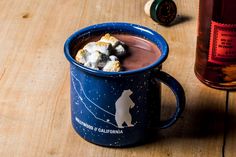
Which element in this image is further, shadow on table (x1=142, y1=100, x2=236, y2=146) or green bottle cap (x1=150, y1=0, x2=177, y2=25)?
green bottle cap (x1=150, y1=0, x2=177, y2=25)

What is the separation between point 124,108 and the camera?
723mm

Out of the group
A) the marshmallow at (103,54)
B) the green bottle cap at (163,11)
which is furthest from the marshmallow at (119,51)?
the green bottle cap at (163,11)

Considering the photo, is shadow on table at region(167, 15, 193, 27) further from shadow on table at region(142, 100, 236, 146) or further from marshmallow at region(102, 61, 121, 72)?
marshmallow at region(102, 61, 121, 72)

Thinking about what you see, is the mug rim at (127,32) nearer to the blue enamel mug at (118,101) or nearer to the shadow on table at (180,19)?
the blue enamel mug at (118,101)

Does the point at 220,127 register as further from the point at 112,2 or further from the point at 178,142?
the point at 112,2

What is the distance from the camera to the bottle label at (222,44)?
2.74 ft

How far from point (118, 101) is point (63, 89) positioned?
180 mm

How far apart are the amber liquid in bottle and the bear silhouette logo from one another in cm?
19

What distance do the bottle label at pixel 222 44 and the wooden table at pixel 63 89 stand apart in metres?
0.05

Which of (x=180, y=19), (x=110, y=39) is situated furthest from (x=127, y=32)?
(x=180, y=19)

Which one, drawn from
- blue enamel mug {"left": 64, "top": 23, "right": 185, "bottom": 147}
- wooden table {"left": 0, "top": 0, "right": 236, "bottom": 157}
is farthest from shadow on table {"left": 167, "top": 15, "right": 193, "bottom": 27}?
blue enamel mug {"left": 64, "top": 23, "right": 185, "bottom": 147}

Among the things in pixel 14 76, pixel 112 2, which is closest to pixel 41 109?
pixel 14 76

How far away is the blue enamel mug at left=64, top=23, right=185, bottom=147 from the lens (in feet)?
2.33

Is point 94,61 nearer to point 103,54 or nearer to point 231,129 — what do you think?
point 103,54
